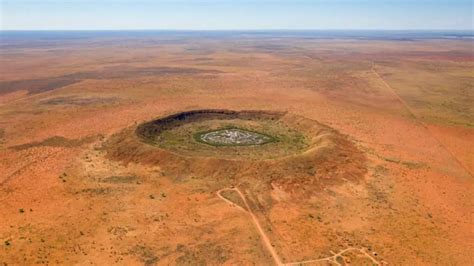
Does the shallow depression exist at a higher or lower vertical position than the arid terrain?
higher

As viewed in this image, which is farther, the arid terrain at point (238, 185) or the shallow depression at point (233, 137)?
the shallow depression at point (233, 137)

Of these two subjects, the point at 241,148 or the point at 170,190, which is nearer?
the point at 170,190

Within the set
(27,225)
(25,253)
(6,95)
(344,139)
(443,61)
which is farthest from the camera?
(443,61)

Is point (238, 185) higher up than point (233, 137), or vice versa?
point (233, 137)

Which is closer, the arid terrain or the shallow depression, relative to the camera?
the arid terrain

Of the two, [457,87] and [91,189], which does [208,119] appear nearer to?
[91,189]

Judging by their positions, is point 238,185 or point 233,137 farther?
point 233,137

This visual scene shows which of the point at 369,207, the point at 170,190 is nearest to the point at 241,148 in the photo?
the point at 170,190

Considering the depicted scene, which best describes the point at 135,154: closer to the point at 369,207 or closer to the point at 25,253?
the point at 25,253

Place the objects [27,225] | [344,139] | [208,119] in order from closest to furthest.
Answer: [27,225] < [344,139] < [208,119]

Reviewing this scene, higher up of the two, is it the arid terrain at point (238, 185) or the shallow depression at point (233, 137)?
the shallow depression at point (233, 137)
